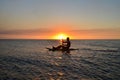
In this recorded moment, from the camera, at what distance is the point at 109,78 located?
20.7 m

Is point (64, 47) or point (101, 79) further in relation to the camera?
point (64, 47)

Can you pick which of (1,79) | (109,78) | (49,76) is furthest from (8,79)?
(109,78)

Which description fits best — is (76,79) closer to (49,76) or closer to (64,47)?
(49,76)

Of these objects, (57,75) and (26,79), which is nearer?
(26,79)

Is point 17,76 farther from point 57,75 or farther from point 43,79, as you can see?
point 57,75

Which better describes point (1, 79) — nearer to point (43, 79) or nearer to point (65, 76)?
point (43, 79)

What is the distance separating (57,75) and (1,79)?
6514 mm

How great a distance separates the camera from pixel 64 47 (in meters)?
58.6

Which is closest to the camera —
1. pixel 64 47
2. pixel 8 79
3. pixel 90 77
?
pixel 8 79

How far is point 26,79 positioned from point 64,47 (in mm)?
38902

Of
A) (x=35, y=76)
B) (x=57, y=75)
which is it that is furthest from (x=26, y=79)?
(x=57, y=75)

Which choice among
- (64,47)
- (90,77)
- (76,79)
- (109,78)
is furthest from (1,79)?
(64,47)

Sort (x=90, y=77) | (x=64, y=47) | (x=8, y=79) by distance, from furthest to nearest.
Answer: (x=64, y=47), (x=90, y=77), (x=8, y=79)

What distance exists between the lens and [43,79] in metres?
20.3
